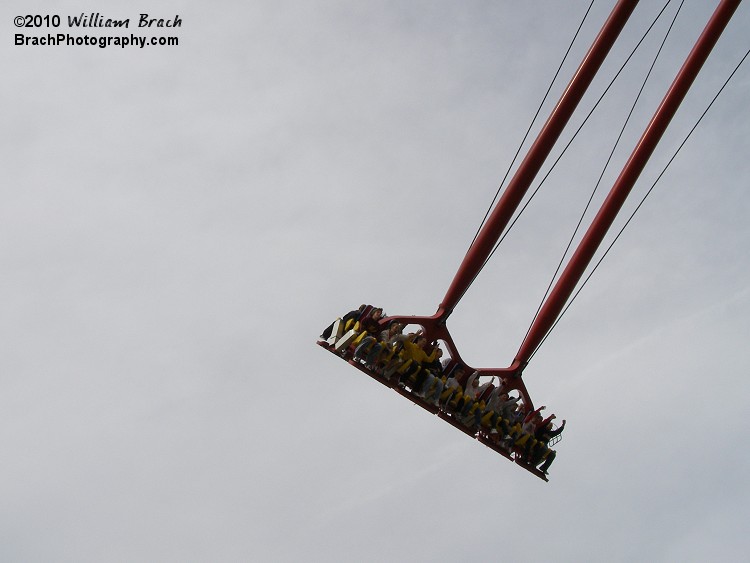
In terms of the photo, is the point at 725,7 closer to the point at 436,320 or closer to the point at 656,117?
the point at 656,117

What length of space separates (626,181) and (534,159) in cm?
276

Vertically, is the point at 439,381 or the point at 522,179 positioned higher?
the point at 522,179

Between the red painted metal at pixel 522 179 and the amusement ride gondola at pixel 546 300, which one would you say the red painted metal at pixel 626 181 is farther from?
the red painted metal at pixel 522 179

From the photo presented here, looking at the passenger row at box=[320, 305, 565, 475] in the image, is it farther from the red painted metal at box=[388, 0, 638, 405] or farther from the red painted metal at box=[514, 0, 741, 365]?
the red painted metal at box=[514, 0, 741, 365]

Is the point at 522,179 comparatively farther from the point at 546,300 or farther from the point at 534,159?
the point at 546,300

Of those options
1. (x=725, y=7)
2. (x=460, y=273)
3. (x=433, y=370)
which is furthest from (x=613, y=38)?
(x=433, y=370)

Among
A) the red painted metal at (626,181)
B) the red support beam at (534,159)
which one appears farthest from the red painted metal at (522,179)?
the red painted metal at (626,181)

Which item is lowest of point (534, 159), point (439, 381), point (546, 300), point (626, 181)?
point (439, 381)

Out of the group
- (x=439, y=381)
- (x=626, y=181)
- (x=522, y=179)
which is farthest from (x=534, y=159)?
(x=439, y=381)

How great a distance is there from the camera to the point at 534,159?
21.5m

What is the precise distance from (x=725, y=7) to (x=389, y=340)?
9693 millimetres

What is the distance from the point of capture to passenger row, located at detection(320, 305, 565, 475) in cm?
2073

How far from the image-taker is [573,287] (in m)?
22.8

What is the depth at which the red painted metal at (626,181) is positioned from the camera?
74.4ft
